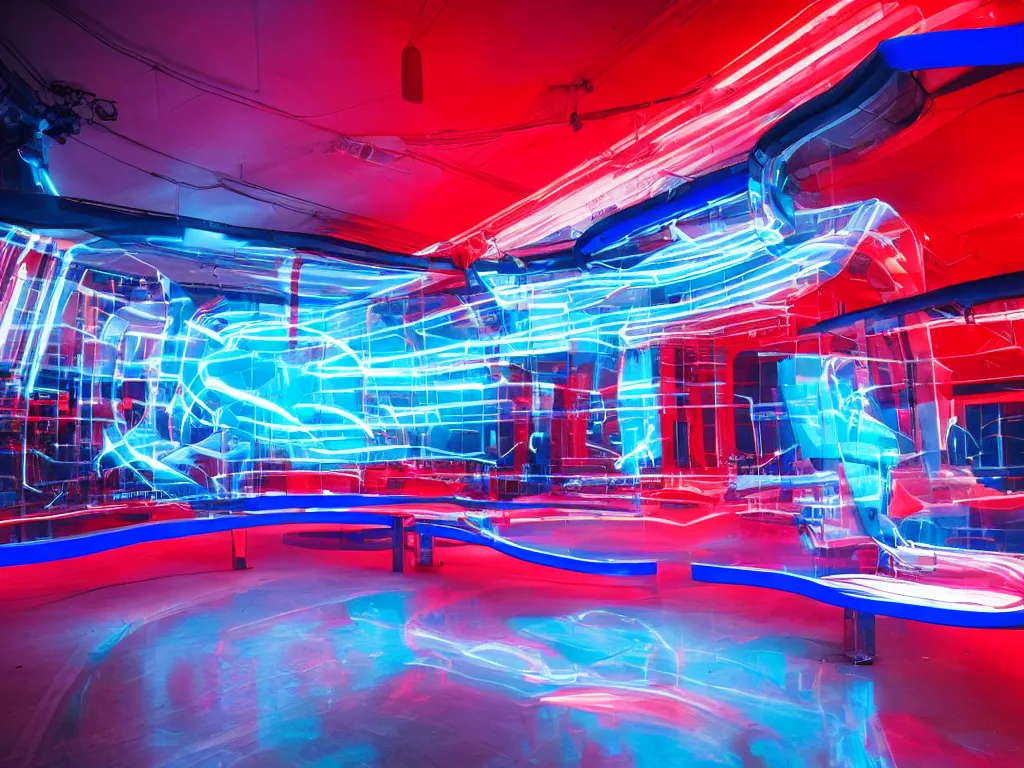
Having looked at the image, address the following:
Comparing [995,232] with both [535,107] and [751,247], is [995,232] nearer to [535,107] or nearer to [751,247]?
[751,247]

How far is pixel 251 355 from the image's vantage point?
9.12 meters

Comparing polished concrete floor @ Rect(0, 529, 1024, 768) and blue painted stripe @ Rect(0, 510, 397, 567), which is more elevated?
blue painted stripe @ Rect(0, 510, 397, 567)

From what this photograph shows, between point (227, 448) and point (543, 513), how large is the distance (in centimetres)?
404

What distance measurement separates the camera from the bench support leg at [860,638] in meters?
3.62

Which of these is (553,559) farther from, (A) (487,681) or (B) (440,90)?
(B) (440,90)

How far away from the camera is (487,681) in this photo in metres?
3.43

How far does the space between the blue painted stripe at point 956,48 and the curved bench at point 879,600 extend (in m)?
2.30

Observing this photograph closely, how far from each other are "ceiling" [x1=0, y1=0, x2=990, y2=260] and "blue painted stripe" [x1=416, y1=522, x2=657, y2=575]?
2.73 metres

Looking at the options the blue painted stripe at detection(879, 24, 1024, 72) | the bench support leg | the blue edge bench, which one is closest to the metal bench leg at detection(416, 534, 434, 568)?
the blue edge bench

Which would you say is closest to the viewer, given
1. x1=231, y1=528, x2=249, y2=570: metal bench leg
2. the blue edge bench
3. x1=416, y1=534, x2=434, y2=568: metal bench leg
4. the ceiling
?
the ceiling

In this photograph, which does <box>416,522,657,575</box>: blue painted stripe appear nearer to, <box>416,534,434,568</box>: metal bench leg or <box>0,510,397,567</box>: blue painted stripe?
<box>416,534,434,568</box>: metal bench leg

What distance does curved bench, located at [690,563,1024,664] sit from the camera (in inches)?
114

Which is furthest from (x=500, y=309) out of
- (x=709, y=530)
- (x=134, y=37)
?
(x=134, y=37)

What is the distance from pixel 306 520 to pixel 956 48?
256 inches
